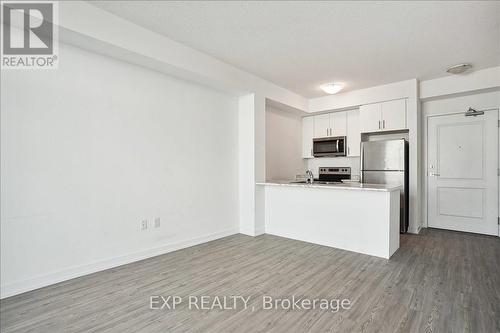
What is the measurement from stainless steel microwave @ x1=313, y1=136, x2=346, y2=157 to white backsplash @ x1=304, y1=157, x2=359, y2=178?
0.35 m

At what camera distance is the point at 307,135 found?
19.9ft

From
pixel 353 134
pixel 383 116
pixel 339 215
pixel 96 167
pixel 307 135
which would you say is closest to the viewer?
pixel 96 167

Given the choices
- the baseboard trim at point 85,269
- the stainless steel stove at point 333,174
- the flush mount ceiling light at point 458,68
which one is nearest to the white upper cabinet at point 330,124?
the stainless steel stove at point 333,174

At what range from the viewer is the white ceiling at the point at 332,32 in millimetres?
2465

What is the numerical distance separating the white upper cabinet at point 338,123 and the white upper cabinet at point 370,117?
462mm

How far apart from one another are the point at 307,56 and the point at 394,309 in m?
3.09

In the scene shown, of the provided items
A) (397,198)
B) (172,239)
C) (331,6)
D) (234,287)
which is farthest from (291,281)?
(331,6)

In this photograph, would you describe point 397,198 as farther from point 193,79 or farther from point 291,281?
point 193,79

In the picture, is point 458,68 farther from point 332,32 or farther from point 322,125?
point 322,125

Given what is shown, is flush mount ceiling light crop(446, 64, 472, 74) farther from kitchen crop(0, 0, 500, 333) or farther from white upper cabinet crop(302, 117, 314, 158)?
white upper cabinet crop(302, 117, 314, 158)

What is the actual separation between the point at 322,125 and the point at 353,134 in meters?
0.76

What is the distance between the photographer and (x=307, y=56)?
3533 mm

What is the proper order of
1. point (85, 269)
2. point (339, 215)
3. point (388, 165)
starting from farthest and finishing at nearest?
point (388, 165)
point (339, 215)
point (85, 269)

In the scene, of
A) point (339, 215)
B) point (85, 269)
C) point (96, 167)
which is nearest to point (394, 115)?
point (339, 215)
